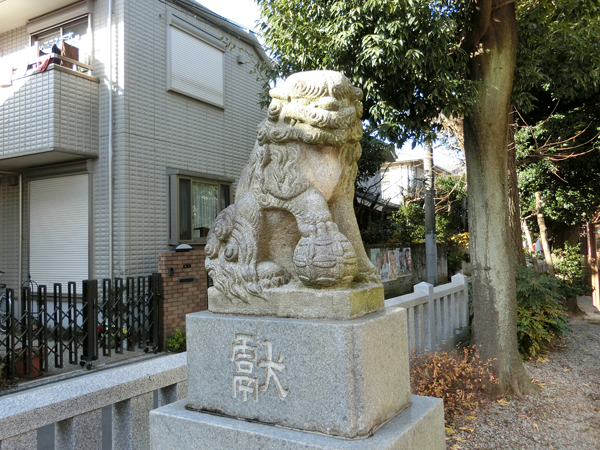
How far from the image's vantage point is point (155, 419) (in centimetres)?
240

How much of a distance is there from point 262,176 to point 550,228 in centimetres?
1240

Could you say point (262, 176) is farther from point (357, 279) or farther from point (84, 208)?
point (84, 208)

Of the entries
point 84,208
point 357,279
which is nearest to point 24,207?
point 84,208

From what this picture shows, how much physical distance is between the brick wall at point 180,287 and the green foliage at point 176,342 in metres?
0.10

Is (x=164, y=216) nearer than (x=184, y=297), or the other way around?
(x=184, y=297)

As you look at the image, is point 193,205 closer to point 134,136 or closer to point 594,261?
point 134,136

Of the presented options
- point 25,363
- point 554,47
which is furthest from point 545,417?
point 25,363

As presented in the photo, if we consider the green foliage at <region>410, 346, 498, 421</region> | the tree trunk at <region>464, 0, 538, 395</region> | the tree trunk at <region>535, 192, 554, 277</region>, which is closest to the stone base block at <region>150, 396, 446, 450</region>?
the green foliage at <region>410, 346, 498, 421</region>

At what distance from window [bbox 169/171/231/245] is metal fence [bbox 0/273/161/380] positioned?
5.53 ft

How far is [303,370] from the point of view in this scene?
211cm

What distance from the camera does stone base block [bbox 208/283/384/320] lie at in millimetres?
2127

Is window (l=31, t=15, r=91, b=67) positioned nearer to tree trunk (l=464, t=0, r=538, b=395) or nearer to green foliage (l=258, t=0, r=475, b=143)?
green foliage (l=258, t=0, r=475, b=143)

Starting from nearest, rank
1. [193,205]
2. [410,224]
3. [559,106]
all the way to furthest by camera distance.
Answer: [193,205], [559,106], [410,224]

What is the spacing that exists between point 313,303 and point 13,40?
10.5m
